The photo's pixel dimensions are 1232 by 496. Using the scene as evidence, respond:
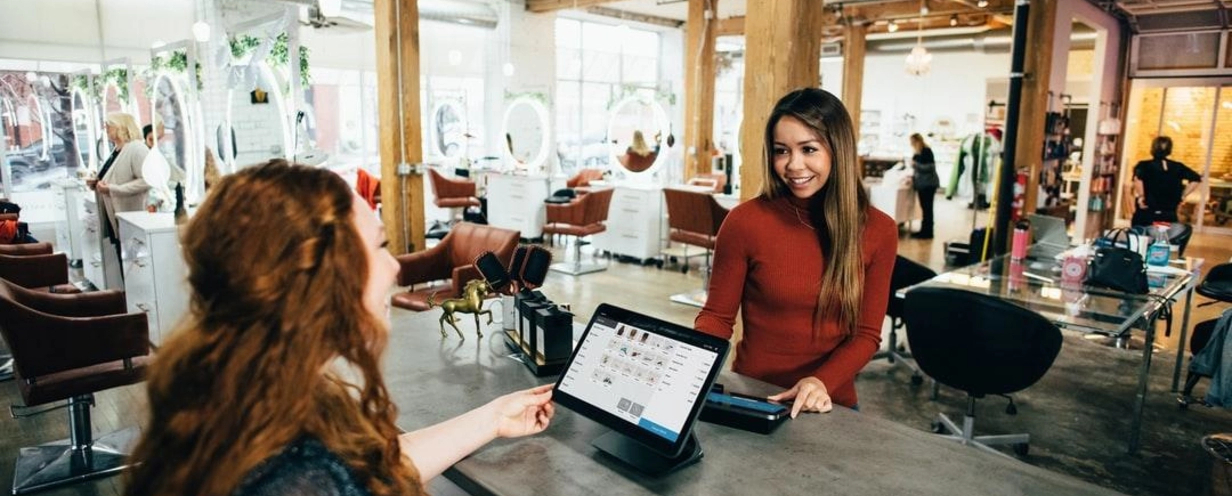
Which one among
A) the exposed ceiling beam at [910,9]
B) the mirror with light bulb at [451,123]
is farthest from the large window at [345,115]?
the exposed ceiling beam at [910,9]

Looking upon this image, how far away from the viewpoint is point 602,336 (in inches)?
62.6

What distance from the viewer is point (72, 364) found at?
2941 millimetres

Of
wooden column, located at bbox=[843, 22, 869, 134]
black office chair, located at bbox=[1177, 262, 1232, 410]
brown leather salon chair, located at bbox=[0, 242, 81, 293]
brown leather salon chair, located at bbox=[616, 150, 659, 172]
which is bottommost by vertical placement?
black office chair, located at bbox=[1177, 262, 1232, 410]

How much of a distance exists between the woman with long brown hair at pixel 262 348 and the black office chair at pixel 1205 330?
3812 mm

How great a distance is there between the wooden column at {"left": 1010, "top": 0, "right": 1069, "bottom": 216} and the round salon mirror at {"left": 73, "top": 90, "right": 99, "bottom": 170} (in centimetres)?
921

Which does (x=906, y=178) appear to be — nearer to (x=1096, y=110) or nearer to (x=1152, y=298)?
(x=1096, y=110)

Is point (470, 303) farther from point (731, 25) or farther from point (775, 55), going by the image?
point (731, 25)

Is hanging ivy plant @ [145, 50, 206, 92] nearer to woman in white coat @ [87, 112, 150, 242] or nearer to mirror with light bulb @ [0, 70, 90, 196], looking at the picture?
woman in white coat @ [87, 112, 150, 242]

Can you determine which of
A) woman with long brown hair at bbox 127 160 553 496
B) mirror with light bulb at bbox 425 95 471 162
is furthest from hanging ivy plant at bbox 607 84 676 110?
woman with long brown hair at bbox 127 160 553 496

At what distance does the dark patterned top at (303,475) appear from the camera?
2.87 ft

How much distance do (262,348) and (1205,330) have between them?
4.51 m

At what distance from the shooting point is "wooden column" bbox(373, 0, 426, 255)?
5.80 m

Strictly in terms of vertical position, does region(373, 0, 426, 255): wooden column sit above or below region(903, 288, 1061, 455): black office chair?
above

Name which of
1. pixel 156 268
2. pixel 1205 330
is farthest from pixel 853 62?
pixel 156 268
